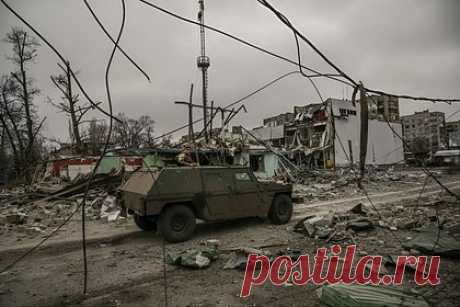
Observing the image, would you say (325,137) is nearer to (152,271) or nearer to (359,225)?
(359,225)

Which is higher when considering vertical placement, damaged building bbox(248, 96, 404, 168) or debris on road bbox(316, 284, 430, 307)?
damaged building bbox(248, 96, 404, 168)

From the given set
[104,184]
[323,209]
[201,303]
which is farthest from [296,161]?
[201,303]

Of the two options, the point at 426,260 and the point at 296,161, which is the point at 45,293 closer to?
the point at 426,260

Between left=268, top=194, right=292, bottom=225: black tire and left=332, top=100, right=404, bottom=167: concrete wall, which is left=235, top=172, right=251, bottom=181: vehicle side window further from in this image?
left=332, top=100, right=404, bottom=167: concrete wall

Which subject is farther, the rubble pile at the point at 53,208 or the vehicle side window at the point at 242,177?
the rubble pile at the point at 53,208

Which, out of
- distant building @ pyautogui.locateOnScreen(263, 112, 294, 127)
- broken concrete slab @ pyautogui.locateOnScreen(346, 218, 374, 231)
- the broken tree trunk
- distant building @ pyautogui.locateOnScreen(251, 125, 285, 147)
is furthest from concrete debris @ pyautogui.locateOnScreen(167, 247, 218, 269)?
distant building @ pyautogui.locateOnScreen(263, 112, 294, 127)

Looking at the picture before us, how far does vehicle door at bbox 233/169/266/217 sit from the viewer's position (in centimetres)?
724

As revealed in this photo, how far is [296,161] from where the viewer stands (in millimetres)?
27078

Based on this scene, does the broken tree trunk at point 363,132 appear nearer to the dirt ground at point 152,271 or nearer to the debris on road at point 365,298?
the debris on road at point 365,298

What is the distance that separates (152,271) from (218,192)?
2.64 meters

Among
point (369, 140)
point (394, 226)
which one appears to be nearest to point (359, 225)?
point (394, 226)

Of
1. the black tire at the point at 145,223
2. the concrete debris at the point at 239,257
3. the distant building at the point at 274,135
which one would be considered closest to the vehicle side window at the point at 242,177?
the concrete debris at the point at 239,257

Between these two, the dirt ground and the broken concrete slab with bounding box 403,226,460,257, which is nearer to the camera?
the dirt ground

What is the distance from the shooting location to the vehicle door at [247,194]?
7.24 m
